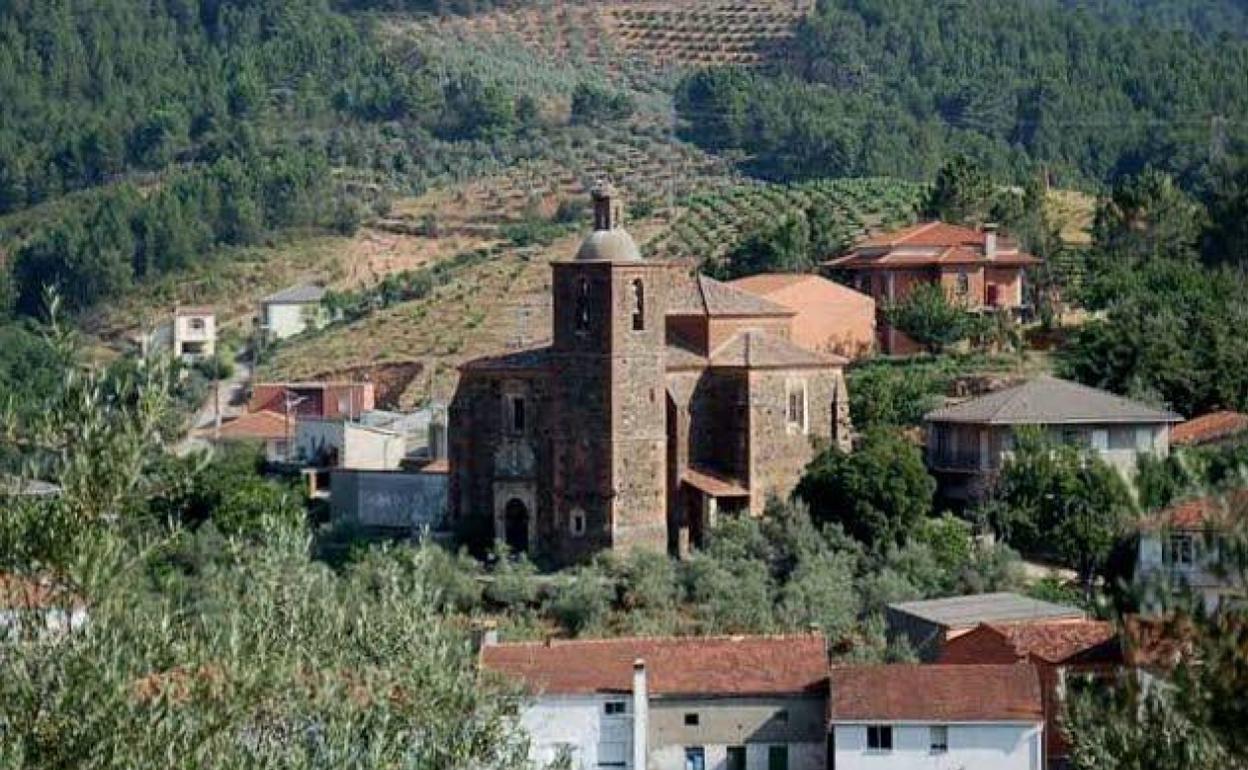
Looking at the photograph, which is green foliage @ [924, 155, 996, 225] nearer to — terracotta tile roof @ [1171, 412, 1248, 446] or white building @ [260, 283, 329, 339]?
terracotta tile roof @ [1171, 412, 1248, 446]

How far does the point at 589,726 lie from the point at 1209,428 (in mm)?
15710

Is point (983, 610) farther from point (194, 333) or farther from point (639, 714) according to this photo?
point (194, 333)

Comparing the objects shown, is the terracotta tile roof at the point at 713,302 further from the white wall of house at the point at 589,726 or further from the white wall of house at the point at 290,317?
the white wall of house at the point at 290,317

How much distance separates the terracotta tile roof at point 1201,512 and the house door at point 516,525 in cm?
2883

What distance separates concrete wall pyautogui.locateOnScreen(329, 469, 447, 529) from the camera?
172 ft

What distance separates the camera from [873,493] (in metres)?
48.5

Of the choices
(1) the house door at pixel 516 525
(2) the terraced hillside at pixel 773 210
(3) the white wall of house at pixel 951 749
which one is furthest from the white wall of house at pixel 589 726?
(2) the terraced hillside at pixel 773 210

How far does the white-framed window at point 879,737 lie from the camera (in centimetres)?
3900

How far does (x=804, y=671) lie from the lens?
41.4 meters

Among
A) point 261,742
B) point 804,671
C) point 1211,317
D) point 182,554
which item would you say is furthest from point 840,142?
point 261,742

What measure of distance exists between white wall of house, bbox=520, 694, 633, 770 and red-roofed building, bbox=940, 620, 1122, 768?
4504mm

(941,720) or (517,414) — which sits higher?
(517,414)

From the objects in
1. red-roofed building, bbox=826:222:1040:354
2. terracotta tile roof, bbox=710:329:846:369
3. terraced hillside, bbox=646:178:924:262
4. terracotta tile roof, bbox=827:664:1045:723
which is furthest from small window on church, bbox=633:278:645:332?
terraced hillside, bbox=646:178:924:262

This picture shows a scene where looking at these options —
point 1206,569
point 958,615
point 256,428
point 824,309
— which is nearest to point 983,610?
point 958,615
